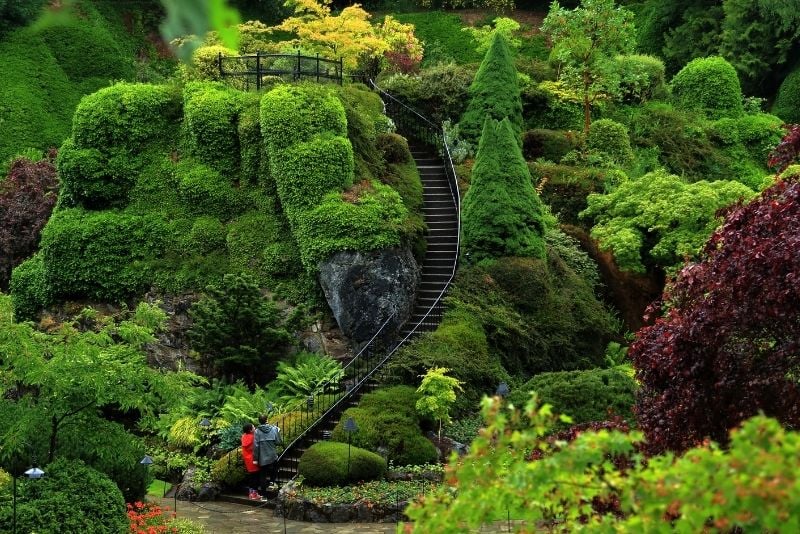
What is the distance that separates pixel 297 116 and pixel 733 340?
1554 cm

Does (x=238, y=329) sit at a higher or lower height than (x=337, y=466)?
higher

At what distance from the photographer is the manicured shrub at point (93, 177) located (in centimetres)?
2625

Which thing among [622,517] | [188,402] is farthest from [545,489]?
[188,402]

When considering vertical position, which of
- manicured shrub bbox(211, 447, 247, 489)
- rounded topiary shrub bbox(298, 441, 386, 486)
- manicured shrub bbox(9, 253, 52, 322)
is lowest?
manicured shrub bbox(211, 447, 247, 489)

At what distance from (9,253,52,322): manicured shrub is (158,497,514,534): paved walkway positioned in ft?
28.5

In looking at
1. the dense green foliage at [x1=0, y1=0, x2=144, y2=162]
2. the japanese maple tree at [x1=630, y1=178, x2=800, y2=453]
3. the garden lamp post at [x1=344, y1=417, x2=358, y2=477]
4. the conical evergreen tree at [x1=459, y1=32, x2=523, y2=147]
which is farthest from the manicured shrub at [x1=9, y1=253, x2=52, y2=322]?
the japanese maple tree at [x1=630, y1=178, x2=800, y2=453]

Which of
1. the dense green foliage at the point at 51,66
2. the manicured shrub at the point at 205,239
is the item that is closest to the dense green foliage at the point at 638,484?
the manicured shrub at the point at 205,239

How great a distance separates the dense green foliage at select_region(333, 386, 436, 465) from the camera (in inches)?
746

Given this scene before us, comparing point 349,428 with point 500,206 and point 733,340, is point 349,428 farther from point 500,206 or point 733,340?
point 733,340

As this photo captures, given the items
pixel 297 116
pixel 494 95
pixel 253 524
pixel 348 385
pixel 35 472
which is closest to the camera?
pixel 35 472

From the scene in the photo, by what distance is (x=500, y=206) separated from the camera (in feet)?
79.0

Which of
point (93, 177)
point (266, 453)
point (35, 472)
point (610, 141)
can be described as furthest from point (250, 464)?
point (610, 141)

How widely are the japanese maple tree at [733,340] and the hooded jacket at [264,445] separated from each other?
342 inches

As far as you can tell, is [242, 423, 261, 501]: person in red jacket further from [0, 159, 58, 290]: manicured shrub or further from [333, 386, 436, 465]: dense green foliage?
[0, 159, 58, 290]: manicured shrub
